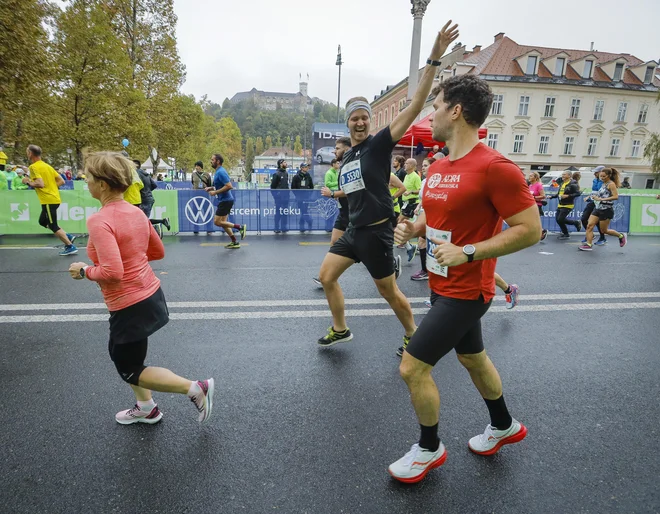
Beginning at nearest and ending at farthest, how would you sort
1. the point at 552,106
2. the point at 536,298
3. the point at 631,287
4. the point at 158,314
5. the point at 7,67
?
the point at 158,314, the point at 536,298, the point at 631,287, the point at 7,67, the point at 552,106

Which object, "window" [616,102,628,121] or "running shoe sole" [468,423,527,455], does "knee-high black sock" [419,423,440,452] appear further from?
"window" [616,102,628,121]

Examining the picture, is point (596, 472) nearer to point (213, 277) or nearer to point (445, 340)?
point (445, 340)

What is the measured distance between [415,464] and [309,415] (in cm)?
82

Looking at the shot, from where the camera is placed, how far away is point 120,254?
7.01 ft

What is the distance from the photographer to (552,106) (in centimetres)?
3972

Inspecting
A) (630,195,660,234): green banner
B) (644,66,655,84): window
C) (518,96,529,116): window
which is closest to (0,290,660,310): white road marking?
(630,195,660,234): green banner

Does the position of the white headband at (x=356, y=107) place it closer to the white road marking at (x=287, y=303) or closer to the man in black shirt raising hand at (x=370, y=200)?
the man in black shirt raising hand at (x=370, y=200)

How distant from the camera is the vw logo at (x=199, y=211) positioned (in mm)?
11234

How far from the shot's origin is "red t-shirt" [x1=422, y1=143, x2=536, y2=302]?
1792 mm

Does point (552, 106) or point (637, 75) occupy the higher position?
point (637, 75)

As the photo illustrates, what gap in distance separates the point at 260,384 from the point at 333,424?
2.44 feet

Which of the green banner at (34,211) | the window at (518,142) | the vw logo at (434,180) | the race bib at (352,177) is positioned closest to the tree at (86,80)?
the green banner at (34,211)

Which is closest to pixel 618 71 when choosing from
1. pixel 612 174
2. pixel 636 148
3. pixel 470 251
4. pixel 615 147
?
pixel 615 147

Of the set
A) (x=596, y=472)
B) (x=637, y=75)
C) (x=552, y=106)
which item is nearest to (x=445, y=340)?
(x=596, y=472)
